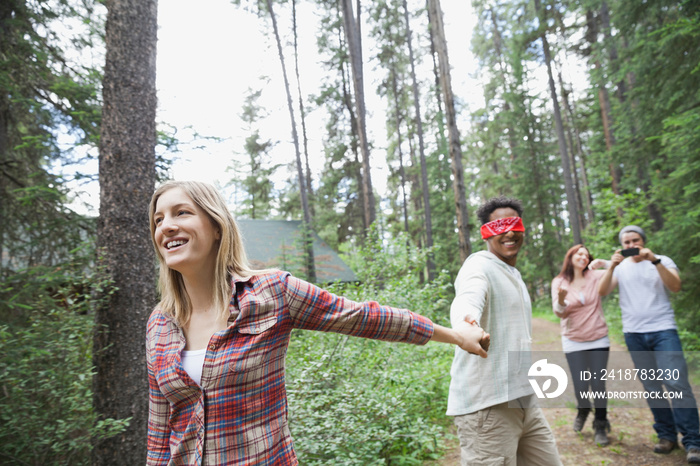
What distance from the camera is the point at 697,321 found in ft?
23.6

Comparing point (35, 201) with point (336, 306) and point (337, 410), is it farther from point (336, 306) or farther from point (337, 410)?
point (336, 306)

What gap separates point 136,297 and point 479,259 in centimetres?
298

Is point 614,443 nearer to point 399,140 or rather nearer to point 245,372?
point 245,372

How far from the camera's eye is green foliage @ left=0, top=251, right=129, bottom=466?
3229 millimetres

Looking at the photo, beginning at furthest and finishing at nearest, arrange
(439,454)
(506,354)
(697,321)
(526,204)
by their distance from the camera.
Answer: (526,204) < (697,321) < (439,454) < (506,354)

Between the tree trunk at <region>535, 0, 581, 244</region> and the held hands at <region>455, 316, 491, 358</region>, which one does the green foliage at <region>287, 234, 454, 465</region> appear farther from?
the tree trunk at <region>535, 0, 581, 244</region>

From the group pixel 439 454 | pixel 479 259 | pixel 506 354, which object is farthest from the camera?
pixel 439 454

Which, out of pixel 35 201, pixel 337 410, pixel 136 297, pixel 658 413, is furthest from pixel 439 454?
pixel 35 201

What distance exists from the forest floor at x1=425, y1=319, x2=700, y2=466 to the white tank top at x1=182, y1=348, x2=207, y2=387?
13.4 ft

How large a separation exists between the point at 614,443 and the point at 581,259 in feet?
7.11

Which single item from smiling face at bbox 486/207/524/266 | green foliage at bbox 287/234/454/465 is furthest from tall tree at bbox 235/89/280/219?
smiling face at bbox 486/207/524/266

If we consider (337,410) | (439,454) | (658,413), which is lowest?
(439,454)

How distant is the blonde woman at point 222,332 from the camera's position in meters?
1.62

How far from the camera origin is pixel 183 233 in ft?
6.05
